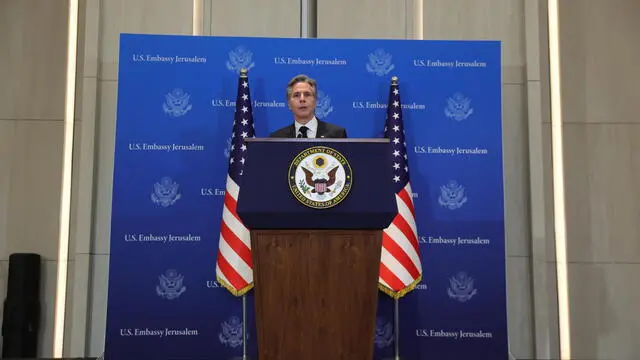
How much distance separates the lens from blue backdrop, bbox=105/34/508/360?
4918 millimetres

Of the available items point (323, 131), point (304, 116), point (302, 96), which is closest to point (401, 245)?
point (323, 131)

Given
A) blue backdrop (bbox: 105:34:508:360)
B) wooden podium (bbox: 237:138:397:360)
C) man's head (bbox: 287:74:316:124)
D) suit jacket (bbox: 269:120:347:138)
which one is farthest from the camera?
blue backdrop (bbox: 105:34:508:360)

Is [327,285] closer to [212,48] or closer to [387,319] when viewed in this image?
[387,319]

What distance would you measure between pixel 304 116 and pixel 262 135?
501 mm

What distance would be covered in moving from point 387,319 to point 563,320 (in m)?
1.52

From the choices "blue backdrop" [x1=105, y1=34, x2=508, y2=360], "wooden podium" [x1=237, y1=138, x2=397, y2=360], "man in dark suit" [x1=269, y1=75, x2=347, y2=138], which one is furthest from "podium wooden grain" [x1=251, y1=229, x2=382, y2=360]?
"blue backdrop" [x1=105, y1=34, x2=508, y2=360]

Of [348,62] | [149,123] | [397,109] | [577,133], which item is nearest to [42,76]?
[149,123]

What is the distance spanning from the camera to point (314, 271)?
10.9 feet

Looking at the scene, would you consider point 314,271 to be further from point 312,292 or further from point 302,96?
point 302,96

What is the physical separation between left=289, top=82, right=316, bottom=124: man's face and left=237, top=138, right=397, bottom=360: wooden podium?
144 cm

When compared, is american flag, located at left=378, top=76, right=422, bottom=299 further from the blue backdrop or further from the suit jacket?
the suit jacket

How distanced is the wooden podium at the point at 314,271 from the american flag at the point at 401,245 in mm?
1388

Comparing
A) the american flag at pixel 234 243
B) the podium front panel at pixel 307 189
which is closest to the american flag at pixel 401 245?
the american flag at pixel 234 243

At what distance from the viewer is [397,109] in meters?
4.96
